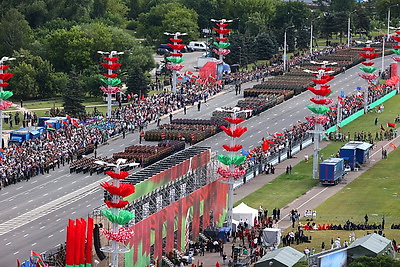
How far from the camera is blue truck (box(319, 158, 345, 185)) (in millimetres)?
122000

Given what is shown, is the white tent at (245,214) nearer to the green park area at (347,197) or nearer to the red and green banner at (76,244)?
the green park area at (347,197)

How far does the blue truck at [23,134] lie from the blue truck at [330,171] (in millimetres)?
35198

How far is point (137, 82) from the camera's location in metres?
173

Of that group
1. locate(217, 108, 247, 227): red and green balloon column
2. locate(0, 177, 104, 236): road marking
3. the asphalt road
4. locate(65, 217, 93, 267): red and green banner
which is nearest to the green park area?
locate(217, 108, 247, 227): red and green balloon column

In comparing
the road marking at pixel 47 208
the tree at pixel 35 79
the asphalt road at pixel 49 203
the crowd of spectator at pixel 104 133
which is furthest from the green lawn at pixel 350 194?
the tree at pixel 35 79

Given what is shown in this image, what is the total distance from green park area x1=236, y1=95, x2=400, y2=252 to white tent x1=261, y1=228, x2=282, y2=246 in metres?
1.80

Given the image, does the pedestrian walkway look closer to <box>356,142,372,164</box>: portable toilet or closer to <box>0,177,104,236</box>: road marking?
<box>356,142,372,164</box>: portable toilet

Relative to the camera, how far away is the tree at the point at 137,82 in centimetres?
17325

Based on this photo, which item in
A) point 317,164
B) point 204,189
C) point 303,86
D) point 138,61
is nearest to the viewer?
point 204,189

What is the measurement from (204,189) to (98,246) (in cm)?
1868

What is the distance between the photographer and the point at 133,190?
8594cm

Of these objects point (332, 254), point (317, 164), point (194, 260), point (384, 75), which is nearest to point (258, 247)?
point (194, 260)

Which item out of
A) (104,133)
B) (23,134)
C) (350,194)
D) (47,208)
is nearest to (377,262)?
(350,194)

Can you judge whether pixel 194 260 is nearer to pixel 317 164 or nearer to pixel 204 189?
pixel 204 189
